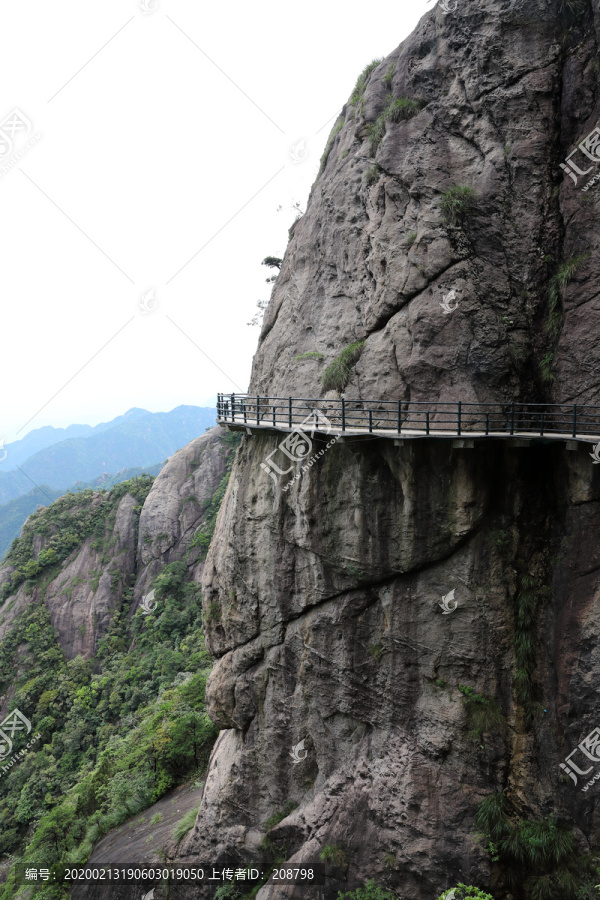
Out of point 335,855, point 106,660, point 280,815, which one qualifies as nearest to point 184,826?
point 280,815

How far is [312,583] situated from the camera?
13320 millimetres

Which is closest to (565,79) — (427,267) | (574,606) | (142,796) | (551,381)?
(427,267)

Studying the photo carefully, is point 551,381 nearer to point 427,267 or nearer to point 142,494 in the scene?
point 427,267

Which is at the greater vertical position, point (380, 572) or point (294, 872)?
point (380, 572)

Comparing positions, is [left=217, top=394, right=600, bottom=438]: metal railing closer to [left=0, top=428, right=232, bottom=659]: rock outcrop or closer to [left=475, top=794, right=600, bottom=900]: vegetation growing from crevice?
[left=475, top=794, right=600, bottom=900]: vegetation growing from crevice

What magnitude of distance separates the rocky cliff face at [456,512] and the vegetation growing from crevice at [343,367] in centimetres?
35

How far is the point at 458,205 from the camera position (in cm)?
1177

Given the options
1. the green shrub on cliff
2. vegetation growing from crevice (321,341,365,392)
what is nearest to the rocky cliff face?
the green shrub on cliff

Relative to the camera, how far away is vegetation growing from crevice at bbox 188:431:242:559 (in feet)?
144

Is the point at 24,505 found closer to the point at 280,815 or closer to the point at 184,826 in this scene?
the point at 184,826

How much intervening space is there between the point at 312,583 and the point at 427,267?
9.16 m

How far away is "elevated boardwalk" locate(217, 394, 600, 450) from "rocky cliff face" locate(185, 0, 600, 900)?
16.4 inches

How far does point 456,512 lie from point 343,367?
5102mm

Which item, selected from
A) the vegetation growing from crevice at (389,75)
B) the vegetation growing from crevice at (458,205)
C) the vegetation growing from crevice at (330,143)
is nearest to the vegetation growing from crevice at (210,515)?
the vegetation growing from crevice at (330,143)
